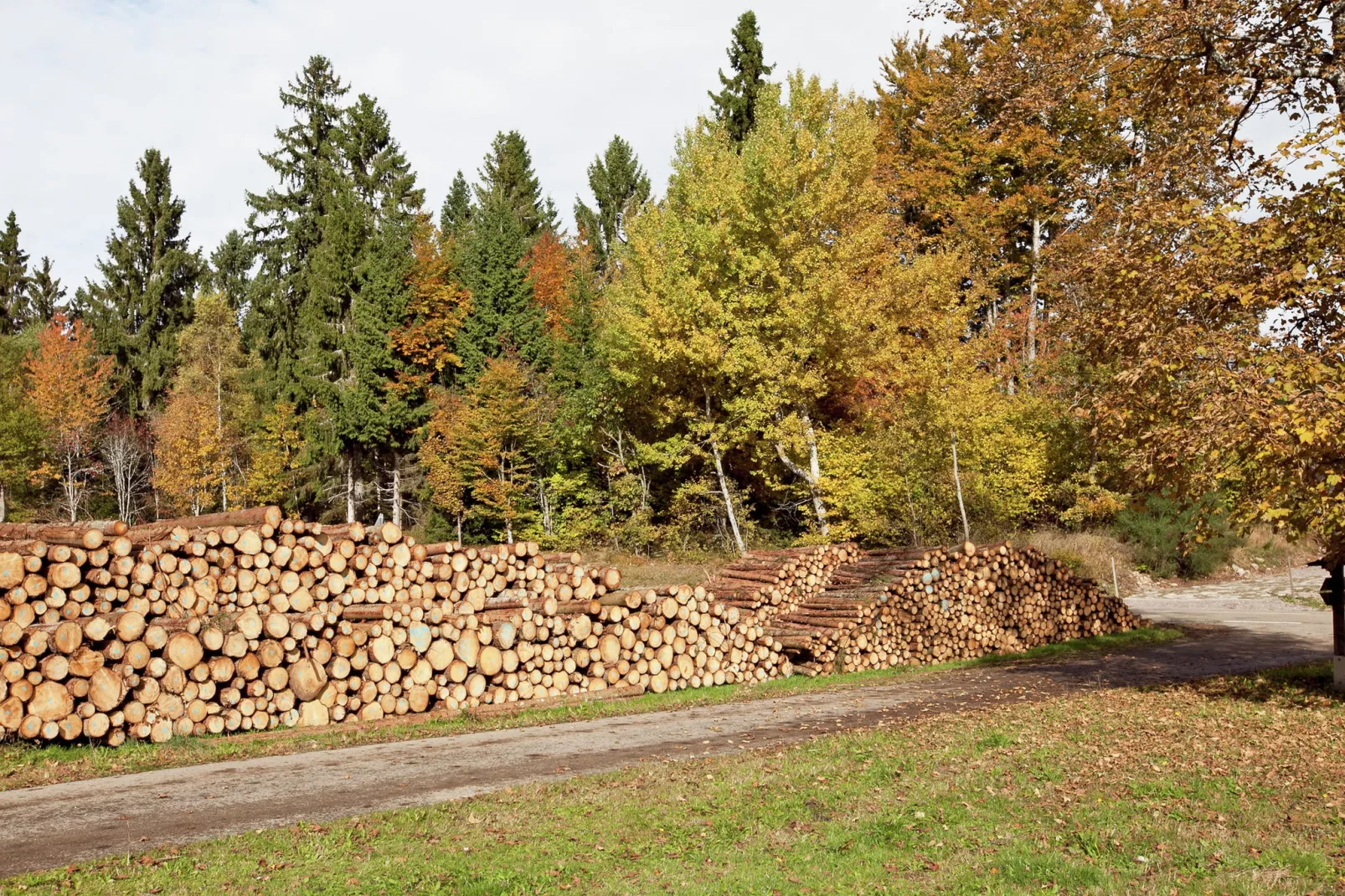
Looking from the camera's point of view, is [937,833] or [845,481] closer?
[937,833]

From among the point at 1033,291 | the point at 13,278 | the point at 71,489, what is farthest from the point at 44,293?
the point at 1033,291

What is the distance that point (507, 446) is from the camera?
121ft

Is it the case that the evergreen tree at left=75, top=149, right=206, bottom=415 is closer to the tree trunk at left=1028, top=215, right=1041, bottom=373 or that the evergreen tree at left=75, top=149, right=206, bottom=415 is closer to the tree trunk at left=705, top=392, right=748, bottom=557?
the tree trunk at left=705, top=392, right=748, bottom=557

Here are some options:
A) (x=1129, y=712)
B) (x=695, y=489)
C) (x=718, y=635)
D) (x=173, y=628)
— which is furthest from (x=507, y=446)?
(x=1129, y=712)

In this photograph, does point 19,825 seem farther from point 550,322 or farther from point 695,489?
point 550,322

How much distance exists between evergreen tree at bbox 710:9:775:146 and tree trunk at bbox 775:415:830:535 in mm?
17384

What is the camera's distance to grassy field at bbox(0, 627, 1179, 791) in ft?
31.2

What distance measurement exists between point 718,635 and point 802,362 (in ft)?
44.4

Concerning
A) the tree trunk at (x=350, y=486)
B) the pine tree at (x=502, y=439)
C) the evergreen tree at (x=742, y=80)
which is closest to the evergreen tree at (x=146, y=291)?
the tree trunk at (x=350, y=486)

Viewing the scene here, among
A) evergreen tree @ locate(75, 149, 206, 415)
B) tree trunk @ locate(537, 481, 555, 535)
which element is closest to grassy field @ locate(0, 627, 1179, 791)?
tree trunk @ locate(537, 481, 555, 535)

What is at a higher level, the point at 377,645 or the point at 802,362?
the point at 802,362

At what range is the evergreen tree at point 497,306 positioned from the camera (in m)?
38.8

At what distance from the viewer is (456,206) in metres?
63.1

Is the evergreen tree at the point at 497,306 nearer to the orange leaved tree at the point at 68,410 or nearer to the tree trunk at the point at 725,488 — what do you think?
the tree trunk at the point at 725,488
